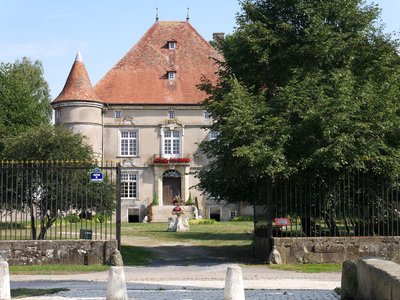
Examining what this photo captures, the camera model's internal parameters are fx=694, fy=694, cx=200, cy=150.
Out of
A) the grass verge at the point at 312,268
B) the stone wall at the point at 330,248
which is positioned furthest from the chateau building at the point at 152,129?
the grass verge at the point at 312,268

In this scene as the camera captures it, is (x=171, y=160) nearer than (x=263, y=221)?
No

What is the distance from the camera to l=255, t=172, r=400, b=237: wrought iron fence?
19.6 meters

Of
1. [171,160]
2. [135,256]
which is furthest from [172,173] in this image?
[135,256]

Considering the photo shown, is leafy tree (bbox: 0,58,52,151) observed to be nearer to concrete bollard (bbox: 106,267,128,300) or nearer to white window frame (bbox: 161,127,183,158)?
white window frame (bbox: 161,127,183,158)

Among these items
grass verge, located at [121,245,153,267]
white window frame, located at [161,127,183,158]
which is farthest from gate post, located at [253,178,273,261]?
white window frame, located at [161,127,183,158]

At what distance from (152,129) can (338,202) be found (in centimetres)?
3135

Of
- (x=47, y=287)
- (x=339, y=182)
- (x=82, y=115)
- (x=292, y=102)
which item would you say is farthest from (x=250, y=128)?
(x=82, y=115)

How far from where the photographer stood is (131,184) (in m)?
50.0

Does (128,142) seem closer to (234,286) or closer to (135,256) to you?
(135,256)

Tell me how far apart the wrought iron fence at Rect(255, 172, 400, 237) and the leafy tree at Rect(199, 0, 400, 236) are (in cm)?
31

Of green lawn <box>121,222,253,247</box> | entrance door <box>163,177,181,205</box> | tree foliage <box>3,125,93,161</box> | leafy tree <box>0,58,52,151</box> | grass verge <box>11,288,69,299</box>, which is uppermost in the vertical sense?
leafy tree <box>0,58,52,151</box>

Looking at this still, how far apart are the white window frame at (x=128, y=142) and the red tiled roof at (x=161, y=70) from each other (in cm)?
230

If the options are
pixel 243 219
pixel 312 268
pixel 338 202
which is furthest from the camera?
pixel 243 219

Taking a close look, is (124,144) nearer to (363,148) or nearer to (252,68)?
(252,68)
